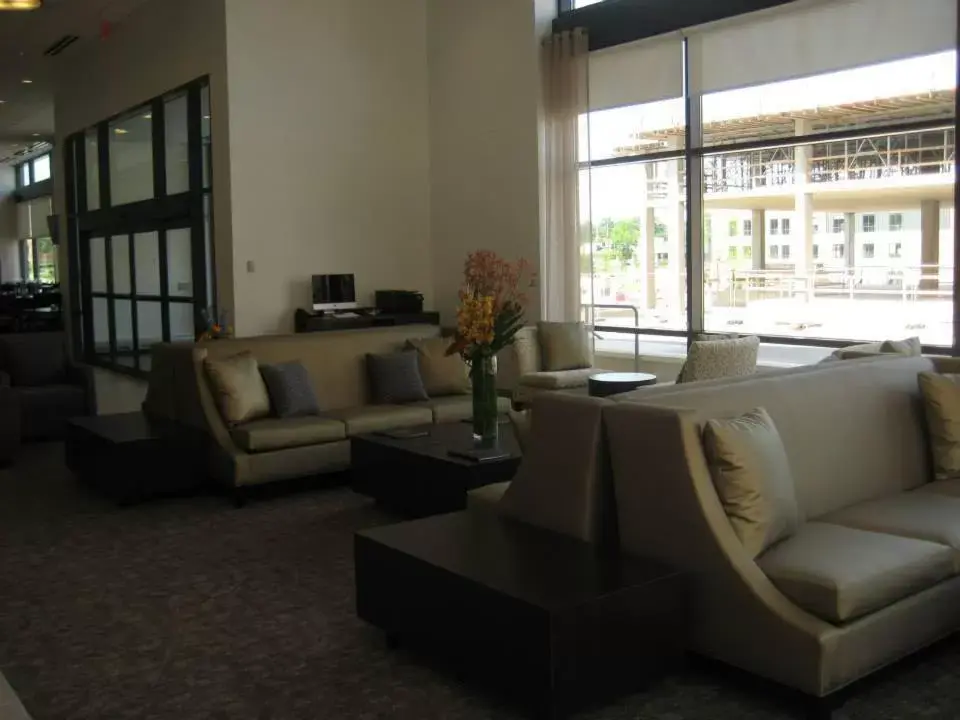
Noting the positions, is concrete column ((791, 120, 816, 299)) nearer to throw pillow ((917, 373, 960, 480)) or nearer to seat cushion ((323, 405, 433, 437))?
seat cushion ((323, 405, 433, 437))

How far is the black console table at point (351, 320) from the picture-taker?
8.51 meters

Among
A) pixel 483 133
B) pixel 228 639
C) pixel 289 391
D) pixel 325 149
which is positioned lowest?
pixel 228 639

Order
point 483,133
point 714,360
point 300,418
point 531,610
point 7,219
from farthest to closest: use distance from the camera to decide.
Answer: point 7,219, point 483,133, point 300,418, point 714,360, point 531,610

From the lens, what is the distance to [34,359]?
8.33 m

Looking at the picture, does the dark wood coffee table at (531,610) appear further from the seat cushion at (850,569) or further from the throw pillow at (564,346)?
the throw pillow at (564,346)

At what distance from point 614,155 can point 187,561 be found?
214 inches

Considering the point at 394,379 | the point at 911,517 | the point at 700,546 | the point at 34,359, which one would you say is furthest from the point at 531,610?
the point at 34,359

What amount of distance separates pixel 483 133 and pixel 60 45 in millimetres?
5443

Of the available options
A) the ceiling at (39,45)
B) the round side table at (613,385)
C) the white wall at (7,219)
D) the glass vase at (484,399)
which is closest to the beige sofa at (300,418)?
the round side table at (613,385)

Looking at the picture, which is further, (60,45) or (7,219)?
(7,219)

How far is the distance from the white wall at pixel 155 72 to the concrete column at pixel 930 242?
5382 millimetres

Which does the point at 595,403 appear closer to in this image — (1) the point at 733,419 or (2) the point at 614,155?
(1) the point at 733,419

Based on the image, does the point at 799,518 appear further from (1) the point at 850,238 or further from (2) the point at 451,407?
(1) the point at 850,238

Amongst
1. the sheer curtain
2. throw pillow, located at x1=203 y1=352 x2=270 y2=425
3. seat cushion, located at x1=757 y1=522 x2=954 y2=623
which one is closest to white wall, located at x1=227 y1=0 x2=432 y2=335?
the sheer curtain
